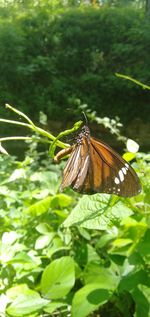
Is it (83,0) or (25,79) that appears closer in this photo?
(25,79)

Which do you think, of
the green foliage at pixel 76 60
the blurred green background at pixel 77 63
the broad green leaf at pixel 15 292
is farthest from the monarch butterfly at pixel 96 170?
the green foliage at pixel 76 60

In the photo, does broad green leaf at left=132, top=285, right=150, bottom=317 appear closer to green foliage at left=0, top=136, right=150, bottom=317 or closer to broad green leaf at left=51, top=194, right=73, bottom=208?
green foliage at left=0, top=136, right=150, bottom=317

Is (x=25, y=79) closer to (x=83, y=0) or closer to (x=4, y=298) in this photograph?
(x=83, y=0)

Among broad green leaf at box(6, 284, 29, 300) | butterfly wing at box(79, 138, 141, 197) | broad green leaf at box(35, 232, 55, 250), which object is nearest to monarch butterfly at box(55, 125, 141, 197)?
butterfly wing at box(79, 138, 141, 197)

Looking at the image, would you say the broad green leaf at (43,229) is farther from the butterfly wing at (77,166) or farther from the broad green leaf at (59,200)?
the butterfly wing at (77,166)

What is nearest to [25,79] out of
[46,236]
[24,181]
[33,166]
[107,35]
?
[107,35]
